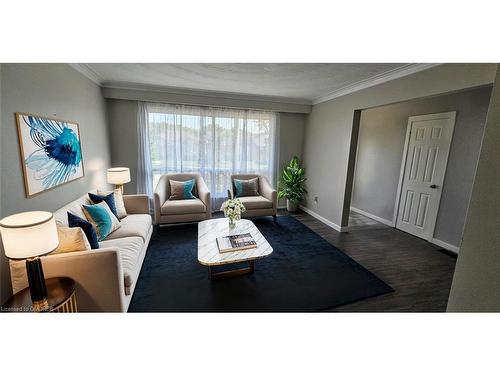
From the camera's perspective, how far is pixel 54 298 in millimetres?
1295

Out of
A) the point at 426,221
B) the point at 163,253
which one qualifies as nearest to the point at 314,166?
the point at 426,221

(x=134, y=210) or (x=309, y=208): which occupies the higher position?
(x=134, y=210)

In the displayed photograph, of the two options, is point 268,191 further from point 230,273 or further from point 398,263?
point 398,263

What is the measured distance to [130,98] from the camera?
364 cm

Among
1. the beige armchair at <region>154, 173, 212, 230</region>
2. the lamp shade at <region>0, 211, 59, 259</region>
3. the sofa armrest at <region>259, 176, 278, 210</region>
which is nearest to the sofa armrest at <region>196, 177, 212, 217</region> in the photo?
the beige armchair at <region>154, 173, 212, 230</region>

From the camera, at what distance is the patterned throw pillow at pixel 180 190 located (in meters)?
3.72

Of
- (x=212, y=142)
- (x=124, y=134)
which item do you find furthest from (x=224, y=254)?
(x=124, y=134)

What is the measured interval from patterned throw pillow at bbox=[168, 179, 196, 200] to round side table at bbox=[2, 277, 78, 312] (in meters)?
2.30

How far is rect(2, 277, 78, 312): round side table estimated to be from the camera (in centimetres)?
125

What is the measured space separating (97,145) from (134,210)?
3.90ft

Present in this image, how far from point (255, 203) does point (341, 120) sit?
2108 millimetres

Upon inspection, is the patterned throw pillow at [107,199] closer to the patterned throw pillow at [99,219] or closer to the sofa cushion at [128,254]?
the patterned throw pillow at [99,219]

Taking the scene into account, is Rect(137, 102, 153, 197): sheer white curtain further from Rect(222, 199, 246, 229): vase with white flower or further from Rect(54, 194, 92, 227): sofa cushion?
Rect(222, 199, 246, 229): vase with white flower

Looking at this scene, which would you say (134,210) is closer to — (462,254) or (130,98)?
(130,98)
